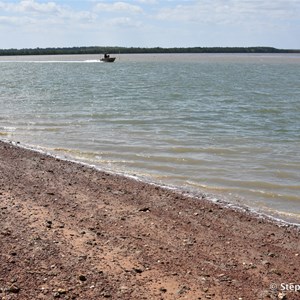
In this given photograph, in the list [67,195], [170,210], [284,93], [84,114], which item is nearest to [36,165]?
[67,195]

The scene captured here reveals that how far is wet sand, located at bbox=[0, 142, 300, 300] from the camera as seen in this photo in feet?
17.1

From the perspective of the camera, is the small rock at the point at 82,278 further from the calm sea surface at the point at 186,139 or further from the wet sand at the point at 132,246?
the calm sea surface at the point at 186,139

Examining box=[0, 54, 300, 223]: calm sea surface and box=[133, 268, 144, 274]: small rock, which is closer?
box=[133, 268, 144, 274]: small rock

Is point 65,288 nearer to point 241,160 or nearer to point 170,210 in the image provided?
point 170,210

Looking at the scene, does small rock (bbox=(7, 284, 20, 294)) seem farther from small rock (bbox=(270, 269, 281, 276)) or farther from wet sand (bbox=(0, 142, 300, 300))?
small rock (bbox=(270, 269, 281, 276))

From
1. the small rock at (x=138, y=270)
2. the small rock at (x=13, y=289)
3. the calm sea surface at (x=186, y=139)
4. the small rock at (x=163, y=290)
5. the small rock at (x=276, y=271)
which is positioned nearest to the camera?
the small rock at (x=13, y=289)

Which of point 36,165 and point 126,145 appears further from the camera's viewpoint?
point 126,145

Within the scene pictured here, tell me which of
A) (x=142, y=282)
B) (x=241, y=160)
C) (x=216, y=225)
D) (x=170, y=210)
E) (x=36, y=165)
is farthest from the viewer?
(x=241, y=160)

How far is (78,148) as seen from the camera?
534 inches

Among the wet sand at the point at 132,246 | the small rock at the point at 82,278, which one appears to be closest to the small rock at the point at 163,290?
the wet sand at the point at 132,246

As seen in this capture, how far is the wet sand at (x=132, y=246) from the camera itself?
5223 mm

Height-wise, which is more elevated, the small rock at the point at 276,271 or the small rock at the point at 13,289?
the small rock at the point at 13,289

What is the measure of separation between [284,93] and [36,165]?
74.6 ft

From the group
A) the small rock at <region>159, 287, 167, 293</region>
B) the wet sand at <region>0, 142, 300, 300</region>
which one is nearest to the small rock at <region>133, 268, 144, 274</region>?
the wet sand at <region>0, 142, 300, 300</region>
